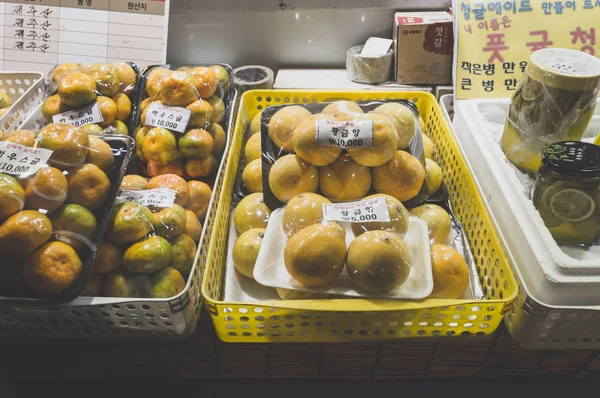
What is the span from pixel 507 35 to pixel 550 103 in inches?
17.2

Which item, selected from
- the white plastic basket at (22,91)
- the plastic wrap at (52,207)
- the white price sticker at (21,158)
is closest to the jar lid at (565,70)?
the plastic wrap at (52,207)

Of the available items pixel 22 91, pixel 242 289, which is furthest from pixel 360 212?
pixel 22 91

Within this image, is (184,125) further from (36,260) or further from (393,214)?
(393,214)

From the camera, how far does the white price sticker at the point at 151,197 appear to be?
1.18 m

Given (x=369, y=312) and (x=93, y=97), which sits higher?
(x=93, y=97)

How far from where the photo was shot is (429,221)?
3.87 ft

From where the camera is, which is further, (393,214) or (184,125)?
(184,125)

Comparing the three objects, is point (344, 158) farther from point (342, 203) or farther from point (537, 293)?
point (537, 293)

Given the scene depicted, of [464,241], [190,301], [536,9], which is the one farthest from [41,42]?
[536,9]

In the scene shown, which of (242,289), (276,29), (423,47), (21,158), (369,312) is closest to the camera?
(369,312)

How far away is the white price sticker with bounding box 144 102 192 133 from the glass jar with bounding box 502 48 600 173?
0.91m

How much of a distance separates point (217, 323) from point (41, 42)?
117 cm

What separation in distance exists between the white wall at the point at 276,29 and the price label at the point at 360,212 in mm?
952

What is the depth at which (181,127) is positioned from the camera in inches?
53.6
